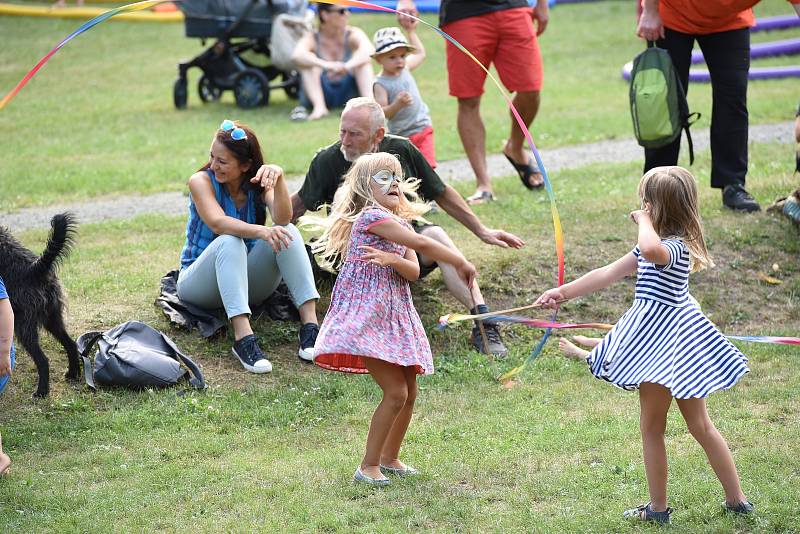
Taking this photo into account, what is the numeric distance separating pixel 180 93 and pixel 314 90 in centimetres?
195

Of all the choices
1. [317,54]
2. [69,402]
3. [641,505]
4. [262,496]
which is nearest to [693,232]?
[641,505]

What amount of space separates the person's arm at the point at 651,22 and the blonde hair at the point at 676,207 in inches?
126

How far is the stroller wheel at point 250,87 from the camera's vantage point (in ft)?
42.3

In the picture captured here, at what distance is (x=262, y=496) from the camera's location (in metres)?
4.18

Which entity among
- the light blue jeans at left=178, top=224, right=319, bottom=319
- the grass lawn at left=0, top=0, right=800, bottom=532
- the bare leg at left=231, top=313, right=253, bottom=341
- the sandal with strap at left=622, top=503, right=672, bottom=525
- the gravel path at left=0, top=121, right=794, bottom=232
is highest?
the light blue jeans at left=178, top=224, right=319, bottom=319

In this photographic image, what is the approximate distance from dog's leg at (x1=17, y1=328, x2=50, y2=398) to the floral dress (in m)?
1.65

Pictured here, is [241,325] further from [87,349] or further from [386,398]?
[386,398]

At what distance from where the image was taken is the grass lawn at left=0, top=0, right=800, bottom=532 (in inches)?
158

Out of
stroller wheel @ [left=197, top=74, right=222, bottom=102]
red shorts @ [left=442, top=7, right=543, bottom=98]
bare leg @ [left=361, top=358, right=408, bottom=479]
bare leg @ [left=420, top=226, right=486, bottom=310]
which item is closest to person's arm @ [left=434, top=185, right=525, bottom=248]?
bare leg @ [left=420, top=226, right=486, bottom=310]

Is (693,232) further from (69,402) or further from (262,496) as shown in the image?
(69,402)

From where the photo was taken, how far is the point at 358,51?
11.8 m

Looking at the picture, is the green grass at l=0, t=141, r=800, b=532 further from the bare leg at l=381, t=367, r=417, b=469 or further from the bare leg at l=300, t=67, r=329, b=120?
the bare leg at l=300, t=67, r=329, b=120

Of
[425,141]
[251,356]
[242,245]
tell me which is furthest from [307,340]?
[425,141]

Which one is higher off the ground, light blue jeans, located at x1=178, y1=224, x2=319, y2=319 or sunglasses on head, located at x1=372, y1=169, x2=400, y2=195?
sunglasses on head, located at x1=372, y1=169, x2=400, y2=195
